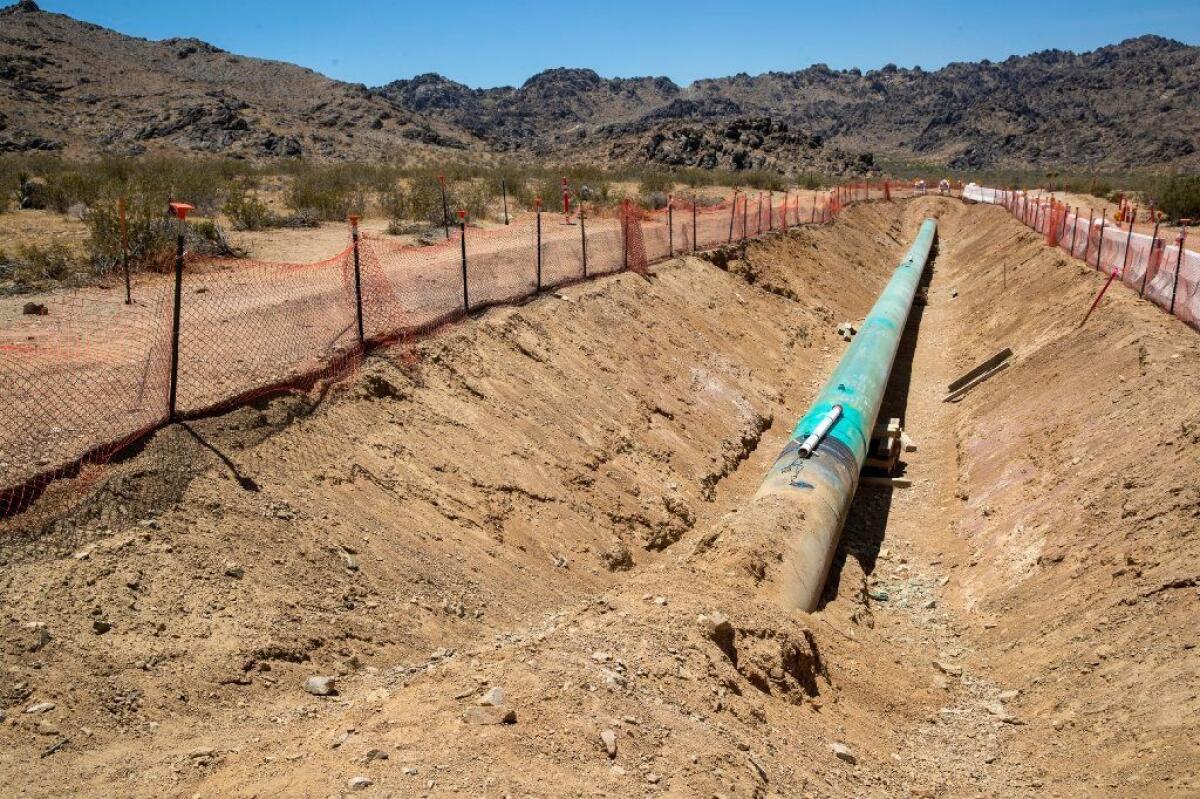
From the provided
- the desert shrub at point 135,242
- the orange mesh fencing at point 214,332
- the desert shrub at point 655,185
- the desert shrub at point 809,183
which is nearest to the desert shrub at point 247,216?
the desert shrub at point 135,242

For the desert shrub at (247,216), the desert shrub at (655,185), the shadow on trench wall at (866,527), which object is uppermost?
the desert shrub at (655,185)

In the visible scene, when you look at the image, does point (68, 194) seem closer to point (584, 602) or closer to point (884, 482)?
point (584, 602)

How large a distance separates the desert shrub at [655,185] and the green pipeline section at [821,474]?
2963 cm

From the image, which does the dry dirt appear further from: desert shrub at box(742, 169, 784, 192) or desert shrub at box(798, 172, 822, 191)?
desert shrub at box(798, 172, 822, 191)

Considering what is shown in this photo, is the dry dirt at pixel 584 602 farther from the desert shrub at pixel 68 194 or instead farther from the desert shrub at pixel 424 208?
the desert shrub at pixel 68 194

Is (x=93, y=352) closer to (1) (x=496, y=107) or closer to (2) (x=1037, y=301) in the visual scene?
(2) (x=1037, y=301)

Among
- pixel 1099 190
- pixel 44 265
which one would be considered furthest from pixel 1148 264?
pixel 1099 190

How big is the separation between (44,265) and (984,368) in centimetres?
1771

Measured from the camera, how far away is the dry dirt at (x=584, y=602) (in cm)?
508

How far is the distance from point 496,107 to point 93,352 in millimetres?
166657

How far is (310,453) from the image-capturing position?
8477 millimetres

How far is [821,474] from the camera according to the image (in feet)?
33.3

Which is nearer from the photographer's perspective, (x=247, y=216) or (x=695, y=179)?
(x=247, y=216)

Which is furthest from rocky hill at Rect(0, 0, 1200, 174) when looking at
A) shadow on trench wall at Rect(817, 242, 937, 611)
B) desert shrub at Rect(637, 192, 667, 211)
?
shadow on trench wall at Rect(817, 242, 937, 611)
